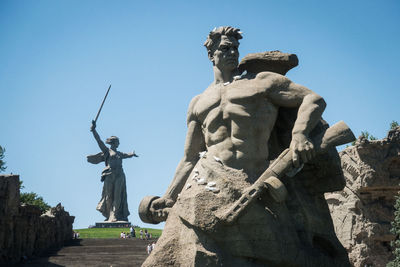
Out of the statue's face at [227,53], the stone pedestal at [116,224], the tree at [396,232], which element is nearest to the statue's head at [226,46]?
the statue's face at [227,53]

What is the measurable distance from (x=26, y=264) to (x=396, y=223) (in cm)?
1419

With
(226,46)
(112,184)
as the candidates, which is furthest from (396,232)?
(112,184)

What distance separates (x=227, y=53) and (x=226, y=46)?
2.9 inches

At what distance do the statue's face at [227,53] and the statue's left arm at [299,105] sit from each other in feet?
1.31

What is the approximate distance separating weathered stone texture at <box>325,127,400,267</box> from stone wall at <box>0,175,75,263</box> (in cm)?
1154

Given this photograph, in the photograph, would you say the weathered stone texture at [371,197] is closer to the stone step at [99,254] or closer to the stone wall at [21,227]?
the stone step at [99,254]

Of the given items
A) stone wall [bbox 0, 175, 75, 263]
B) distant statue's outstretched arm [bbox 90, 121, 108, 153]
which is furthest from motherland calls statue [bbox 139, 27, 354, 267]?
distant statue's outstretched arm [bbox 90, 121, 108, 153]

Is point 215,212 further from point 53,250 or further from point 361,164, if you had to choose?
point 53,250

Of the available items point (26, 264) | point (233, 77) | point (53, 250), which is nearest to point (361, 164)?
point (233, 77)

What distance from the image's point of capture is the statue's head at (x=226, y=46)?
5.55 meters

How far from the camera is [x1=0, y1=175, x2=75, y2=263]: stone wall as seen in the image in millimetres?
18141

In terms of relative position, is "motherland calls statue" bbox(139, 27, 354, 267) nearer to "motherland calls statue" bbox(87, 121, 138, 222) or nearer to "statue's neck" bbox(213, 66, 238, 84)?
"statue's neck" bbox(213, 66, 238, 84)

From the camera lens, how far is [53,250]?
23.5 m

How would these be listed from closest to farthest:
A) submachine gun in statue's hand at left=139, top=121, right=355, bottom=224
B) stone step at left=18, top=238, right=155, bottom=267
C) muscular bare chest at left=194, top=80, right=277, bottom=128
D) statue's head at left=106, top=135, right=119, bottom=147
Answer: submachine gun in statue's hand at left=139, top=121, right=355, bottom=224 → muscular bare chest at left=194, top=80, right=277, bottom=128 → stone step at left=18, top=238, right=155, bottom=267 → statue's head at left=106, top=135, right=119, bottom=147
